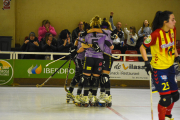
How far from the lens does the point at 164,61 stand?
11.4 feet

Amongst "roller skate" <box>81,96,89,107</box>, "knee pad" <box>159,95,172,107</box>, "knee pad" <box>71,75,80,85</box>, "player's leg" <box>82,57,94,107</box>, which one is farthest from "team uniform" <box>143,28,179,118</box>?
"knee pad" <box>71,75,80,85</box>

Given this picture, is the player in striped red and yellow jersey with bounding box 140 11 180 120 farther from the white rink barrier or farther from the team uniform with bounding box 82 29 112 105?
the white rink barrier

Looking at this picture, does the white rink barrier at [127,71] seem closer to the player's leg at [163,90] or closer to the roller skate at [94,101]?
the roller skate at [94,101]

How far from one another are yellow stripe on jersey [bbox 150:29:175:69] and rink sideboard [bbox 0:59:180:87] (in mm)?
5802

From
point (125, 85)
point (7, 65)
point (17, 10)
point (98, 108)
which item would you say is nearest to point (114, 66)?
point (125, 85)

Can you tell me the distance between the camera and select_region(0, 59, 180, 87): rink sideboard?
9188 millimetres

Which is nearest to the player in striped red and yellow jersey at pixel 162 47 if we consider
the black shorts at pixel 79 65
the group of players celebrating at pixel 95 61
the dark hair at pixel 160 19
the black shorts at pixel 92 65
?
the dark hair at pixel 160 19

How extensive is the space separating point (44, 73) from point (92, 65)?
446cm

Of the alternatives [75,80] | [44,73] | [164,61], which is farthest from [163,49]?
[44,73]

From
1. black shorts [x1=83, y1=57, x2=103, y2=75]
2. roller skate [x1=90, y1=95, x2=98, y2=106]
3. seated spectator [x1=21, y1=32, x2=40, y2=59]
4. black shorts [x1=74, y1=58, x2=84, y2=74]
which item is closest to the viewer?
black shorts [x1=83, y1=57, x2=103, y2=75]

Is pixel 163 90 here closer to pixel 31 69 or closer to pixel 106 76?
pixel 106 76

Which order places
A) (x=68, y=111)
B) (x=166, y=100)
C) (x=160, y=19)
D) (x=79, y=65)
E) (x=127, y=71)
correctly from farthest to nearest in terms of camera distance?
1. (x=127, y=71)
2. (x=79, y=65)
3. (x=68, y=111)
4. (x=160, y=19)
5. (x=166, y=100)

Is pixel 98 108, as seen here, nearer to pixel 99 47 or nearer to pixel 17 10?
pixel 99 47

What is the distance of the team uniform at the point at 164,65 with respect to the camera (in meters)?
3.47
